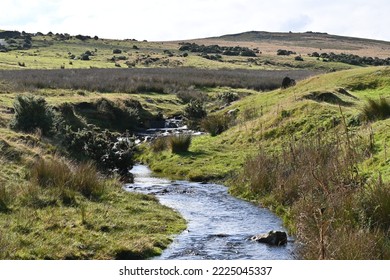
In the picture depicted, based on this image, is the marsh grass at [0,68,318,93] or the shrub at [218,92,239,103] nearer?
the marsh grass at [0,68,318,93]

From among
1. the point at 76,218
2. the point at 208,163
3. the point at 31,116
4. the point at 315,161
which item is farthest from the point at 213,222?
the point at 31,116

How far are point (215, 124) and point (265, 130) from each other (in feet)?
20.3

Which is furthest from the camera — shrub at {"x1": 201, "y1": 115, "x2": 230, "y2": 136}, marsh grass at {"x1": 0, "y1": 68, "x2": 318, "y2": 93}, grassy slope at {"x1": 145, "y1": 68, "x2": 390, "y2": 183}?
marsh grass at {"x1": 0, "y1": 68, "x2": 318, "y2": 93}

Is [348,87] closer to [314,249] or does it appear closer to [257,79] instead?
[314,249]

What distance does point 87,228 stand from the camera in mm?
16062

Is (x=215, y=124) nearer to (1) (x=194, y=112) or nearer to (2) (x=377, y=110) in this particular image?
(1) (x=194, y=112)

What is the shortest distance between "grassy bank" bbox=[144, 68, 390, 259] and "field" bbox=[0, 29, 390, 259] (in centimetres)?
5

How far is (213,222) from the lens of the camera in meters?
19.2

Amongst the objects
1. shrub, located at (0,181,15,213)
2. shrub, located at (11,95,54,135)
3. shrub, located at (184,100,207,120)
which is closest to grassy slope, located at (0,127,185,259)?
shrub, located at (0,181,15,213)

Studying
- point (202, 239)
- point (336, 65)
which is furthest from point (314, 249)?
point (336, 65)

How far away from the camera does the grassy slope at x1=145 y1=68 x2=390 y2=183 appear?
1152 inches

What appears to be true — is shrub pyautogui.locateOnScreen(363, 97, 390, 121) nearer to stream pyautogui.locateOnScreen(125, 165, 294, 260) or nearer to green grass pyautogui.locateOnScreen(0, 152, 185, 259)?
stream pyautogui.locateOnScreen(125, 165, 294, 260)

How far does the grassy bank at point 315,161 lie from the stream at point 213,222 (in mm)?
771

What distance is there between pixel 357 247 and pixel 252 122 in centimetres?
2509
